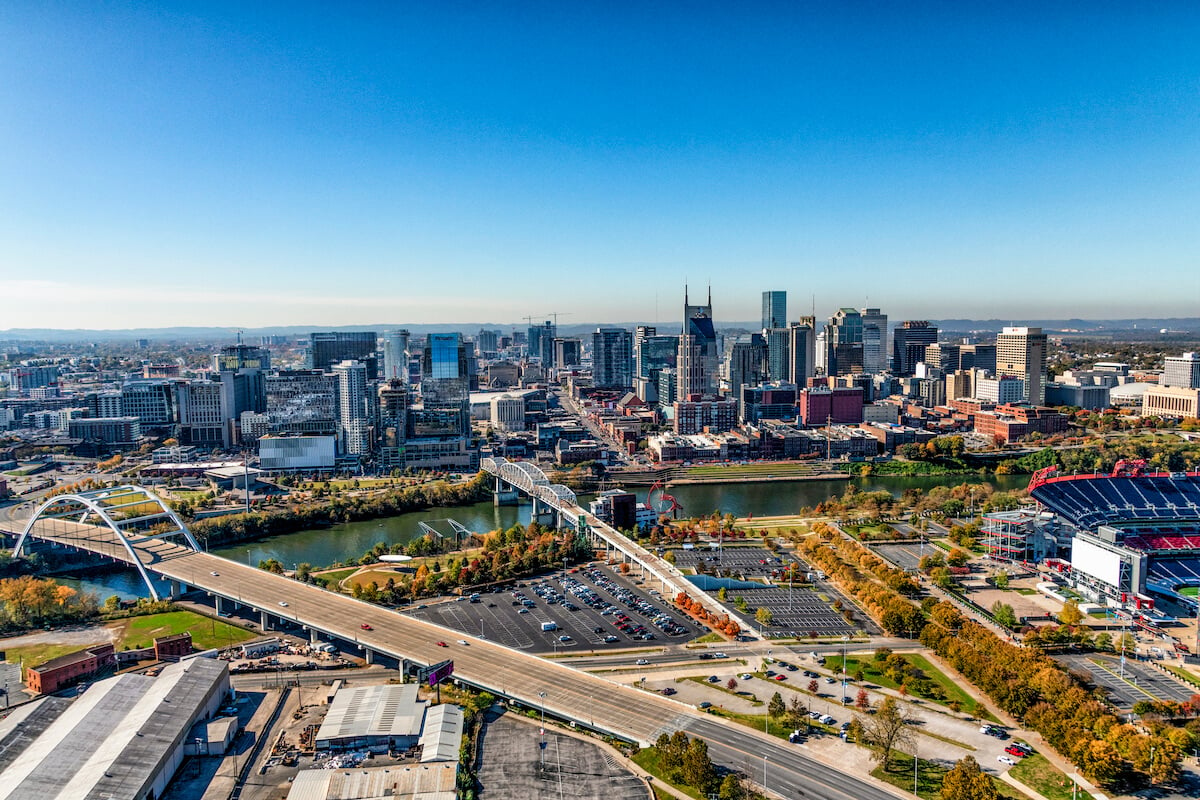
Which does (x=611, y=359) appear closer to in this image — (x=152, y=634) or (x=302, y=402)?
(x=302, y=402)

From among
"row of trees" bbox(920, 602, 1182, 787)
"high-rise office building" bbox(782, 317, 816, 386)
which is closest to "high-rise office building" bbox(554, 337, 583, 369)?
"high-rise office building" bbox(782, 317, 816, 386)

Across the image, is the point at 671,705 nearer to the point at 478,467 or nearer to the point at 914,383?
the point at 478,467

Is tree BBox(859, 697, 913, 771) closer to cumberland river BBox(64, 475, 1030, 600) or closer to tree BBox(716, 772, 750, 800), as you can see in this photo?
tree BBox(716, 772, 750, 800)

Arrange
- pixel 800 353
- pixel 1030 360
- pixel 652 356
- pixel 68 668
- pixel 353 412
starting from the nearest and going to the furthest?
pixel 68 668
pixel 353 412
pixel 1030 360
pixel 800 353
pixel 652 356

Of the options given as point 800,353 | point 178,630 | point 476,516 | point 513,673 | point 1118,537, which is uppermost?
point 800,353

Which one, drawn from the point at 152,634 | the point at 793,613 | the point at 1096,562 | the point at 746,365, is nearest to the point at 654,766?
the point at 793,613

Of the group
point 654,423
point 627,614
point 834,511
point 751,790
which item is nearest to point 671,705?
point 751,790

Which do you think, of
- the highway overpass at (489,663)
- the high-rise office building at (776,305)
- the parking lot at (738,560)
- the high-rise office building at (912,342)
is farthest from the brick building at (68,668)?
the high-rise office building at (776,305)

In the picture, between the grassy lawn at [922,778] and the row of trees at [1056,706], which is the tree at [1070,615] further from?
the grassy lawn at [922,778]

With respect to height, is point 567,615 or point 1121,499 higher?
point 1121,499
